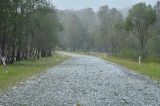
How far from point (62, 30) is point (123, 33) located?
1970cm

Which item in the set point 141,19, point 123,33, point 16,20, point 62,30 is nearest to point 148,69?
point 16,20

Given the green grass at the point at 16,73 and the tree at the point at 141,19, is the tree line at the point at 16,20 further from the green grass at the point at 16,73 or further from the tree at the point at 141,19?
the tree at the point at 141,19

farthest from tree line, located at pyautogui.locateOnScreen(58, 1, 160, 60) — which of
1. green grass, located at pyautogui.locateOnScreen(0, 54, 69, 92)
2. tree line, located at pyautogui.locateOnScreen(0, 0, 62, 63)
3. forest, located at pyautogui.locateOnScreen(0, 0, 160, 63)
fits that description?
green grass, located at pyautogui.locateOnScreen(0, 54, 69, 92)

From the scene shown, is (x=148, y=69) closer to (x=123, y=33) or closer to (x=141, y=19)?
(x=141, y=19)

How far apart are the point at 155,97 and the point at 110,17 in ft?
423

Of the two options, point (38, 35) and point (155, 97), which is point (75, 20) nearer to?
Answer: point (38, 35)

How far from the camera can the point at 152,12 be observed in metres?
86.4

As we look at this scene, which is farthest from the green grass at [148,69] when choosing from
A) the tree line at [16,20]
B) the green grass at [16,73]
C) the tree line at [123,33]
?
the tree line at [123,33]

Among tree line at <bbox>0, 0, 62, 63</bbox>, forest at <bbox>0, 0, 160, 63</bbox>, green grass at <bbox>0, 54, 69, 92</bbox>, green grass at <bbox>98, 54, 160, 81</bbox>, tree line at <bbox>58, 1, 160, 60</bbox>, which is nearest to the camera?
green grass at <bbox>0, 54, 69, 92</bbox>

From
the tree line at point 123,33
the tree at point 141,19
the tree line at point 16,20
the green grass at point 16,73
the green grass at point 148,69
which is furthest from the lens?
the tree at point 141,19

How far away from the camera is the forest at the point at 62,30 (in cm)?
5131

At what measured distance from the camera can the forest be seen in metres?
51.3

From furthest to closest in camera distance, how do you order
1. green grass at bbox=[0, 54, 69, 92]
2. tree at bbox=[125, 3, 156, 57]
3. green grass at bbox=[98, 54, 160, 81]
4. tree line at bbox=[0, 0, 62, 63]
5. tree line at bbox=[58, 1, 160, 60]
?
→ tree at bbox=[125, 3, 156, 57], tree line at bbox=[58, 1, 160, 60], tree line at bbox=[0, 0, 62, 63], green grass at bbox=[98, 54, 160, 81], green grass at bbox=[0, 54, 69, 92]

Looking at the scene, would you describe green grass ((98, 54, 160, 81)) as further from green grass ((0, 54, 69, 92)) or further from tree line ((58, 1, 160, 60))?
tree line ((58, 1, 160, 60))
